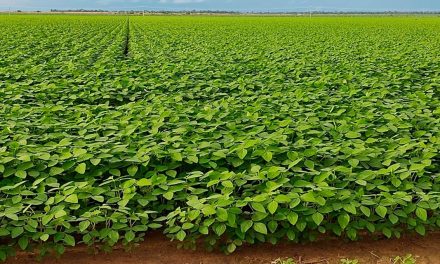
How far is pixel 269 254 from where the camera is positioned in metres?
3.37

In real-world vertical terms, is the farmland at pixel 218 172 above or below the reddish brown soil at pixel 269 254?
above

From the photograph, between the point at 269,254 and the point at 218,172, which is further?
the point at 218,172

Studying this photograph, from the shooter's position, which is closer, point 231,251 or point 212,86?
point 231,251

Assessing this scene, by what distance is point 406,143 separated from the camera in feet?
14.5

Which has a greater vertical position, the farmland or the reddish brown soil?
the farmland

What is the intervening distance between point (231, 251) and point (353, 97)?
4109 millimetres

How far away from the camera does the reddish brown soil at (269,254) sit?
3311 millimetres

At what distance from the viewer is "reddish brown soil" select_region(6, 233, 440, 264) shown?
331cm

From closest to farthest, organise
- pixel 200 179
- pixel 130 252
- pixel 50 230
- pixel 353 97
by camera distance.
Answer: pixel 50 230, pixel 130 252, pixel 200 179, pixel 353 97

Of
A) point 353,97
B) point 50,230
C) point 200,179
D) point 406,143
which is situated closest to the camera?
point 50,230

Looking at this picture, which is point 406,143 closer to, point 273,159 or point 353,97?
point 273,159

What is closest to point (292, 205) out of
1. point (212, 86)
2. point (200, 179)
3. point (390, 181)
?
point (200, 179)

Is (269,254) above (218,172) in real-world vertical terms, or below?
below

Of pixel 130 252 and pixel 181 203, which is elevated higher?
pixel 181 203
